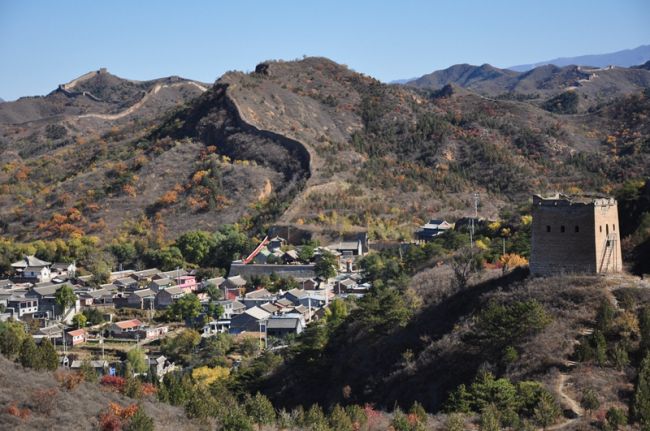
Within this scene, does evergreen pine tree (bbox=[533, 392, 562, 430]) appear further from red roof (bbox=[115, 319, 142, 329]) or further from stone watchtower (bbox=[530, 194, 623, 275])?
red roof (bbox=[115, 319, 142, 329])

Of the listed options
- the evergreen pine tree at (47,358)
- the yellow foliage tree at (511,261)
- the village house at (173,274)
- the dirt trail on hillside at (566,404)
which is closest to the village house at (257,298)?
the village house at (173,274)

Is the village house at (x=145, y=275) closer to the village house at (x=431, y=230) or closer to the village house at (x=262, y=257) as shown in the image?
the village house at (x=262, y=257)

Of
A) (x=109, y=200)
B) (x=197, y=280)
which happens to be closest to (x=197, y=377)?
(x=197, y=280)

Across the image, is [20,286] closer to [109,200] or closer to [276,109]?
[109,200]

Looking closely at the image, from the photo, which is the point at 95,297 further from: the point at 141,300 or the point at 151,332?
the point at 151,332

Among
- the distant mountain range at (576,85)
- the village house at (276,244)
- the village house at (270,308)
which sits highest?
the distant mountain range at (576,85)

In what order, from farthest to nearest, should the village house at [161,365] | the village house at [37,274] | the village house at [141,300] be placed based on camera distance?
the village house at [37,274] → the village house at [141,300] → the village house at [161,365]
